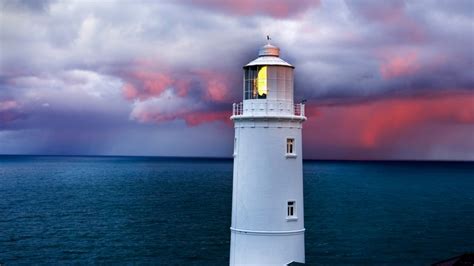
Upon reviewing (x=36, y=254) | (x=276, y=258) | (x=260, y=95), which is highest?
(x=260, y=95)

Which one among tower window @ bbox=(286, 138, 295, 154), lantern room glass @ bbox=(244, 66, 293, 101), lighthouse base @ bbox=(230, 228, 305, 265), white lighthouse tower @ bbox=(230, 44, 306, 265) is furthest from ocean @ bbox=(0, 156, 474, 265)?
lantern room glass @ bbox=(244, 66, 293, 101)

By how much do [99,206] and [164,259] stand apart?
1998 inches

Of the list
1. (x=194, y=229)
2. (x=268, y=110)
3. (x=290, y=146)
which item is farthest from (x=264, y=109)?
(x=194, y=229)

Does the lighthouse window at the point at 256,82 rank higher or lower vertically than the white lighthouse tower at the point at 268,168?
higher

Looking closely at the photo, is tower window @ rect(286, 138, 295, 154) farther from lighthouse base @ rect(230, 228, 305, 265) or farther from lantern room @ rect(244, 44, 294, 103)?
lighthouse base @ rect(230, 228, 305, 265)

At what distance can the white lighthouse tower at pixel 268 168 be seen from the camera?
78.9 ft

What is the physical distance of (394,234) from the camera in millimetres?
72125

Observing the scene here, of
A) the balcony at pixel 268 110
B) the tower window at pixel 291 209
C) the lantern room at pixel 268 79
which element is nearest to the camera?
the balcony at pixel 268 110

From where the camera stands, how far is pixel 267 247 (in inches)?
946

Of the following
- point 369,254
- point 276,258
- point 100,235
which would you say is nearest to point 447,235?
point 369,254

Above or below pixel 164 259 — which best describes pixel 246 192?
above

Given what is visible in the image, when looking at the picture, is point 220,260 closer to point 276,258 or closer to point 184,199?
point 276,258

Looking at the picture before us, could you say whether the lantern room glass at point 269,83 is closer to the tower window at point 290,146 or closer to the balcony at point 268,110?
the balcony at point 268,110

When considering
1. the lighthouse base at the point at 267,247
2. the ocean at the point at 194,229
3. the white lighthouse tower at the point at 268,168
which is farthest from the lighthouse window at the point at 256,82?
the ocean at the point at 194,229
